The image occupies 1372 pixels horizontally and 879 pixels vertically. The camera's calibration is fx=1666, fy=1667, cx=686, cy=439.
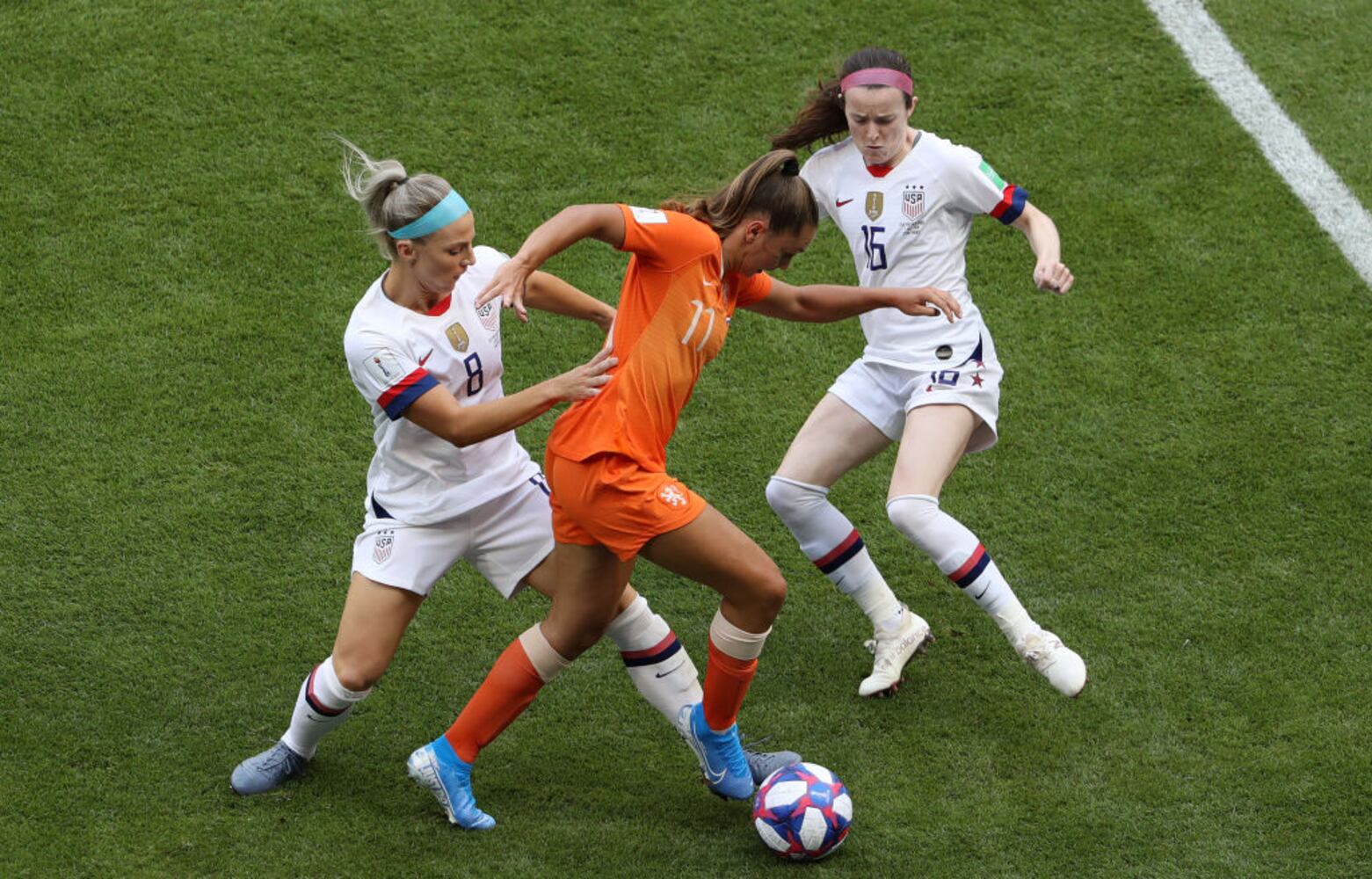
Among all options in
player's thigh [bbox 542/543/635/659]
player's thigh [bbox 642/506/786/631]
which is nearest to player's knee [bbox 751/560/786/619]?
player's thigh [bbox 642/506/786/631]

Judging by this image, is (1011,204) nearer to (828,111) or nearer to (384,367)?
(828,111)

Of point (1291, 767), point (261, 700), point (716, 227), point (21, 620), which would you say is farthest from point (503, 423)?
point (1291, 767)

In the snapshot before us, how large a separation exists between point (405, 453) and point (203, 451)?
204 centimetres

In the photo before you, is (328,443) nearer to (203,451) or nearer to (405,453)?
(203,451)

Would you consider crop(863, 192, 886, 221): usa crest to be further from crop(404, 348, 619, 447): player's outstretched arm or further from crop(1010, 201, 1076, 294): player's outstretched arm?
crop(404, 348, 619, 447): player's outstretched arm

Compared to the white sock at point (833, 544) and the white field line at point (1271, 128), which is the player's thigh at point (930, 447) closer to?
the white sock at point (833, 544)

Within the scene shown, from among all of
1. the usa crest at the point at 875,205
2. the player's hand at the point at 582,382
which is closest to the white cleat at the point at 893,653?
the usa crest at the point at 875,205

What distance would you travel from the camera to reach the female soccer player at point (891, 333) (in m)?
5.74

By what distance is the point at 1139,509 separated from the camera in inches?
259

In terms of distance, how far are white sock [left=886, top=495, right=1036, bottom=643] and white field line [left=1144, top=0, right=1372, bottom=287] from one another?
3.23 m

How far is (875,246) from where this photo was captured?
5.88 meters

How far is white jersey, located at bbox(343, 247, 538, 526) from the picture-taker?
15.6 ft

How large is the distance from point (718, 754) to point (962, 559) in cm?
105

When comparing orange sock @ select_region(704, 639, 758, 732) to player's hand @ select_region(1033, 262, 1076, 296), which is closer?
orange sock @ select_region(704, 639, 758, 732)
